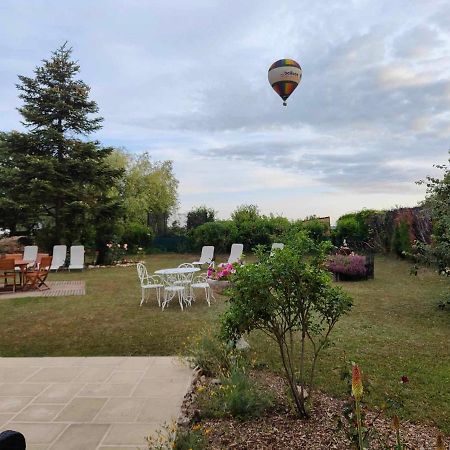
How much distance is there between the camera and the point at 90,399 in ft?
10.8

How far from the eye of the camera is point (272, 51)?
10055 millimetres

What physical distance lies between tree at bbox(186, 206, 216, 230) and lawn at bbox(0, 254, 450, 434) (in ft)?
29.4

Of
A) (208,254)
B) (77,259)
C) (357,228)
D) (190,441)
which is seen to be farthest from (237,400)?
(357,228)

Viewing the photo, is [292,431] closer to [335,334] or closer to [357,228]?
[335,334]

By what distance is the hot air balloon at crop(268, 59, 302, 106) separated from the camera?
9336 mm

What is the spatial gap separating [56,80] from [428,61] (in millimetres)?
13155

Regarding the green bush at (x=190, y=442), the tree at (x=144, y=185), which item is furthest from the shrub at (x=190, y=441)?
the tree at (x=144, y=185)

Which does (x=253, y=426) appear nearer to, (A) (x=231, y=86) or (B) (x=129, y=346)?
(B) (x=129, y=346)

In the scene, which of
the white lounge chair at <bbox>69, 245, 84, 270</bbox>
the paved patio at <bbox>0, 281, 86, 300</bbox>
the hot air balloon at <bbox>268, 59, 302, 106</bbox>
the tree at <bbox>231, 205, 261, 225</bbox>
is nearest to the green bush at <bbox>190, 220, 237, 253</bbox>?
the tree at <bbox>231, 205, 261, 225</bbox>

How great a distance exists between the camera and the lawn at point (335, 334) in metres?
3.47

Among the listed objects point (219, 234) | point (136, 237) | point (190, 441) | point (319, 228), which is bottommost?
point (190, 441)

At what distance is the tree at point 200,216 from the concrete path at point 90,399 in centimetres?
1332

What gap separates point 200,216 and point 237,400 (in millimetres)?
14979

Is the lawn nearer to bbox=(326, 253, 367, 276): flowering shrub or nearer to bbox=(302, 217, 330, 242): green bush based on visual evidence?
bbox=(326, 253, 367, 276): flowering shrub
